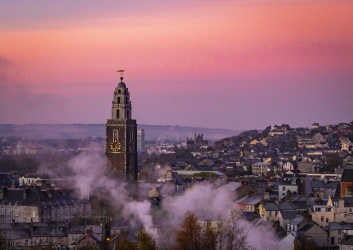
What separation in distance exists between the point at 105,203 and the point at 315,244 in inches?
1014

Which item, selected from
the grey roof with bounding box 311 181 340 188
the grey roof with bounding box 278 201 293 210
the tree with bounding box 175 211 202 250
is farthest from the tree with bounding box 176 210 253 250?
the grey roof with bounding box 311 181 340 188


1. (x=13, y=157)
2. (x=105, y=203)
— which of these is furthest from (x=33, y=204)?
(x=13, y=157)

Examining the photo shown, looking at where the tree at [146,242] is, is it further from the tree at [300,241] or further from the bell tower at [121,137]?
the bell tower at [121,137]

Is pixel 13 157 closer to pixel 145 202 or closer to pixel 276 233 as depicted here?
pixel 145 202

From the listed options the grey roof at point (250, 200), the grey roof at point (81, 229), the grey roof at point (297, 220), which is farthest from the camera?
the grey roof at point (250, 200)

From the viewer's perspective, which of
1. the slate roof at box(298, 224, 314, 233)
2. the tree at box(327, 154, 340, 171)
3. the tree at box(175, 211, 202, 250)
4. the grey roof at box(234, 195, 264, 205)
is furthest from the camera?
the tree at box(327, 154, 340, 171)

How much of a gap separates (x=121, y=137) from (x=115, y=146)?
4.27ft

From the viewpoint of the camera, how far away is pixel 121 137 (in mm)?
90500

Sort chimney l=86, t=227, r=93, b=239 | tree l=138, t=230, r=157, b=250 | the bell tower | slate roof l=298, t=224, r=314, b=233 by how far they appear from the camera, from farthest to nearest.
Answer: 1. the bell tower
2. slate roof l=298, t=224, r=314, b=233
3. chimney l=86, t=227, r=93, b=239
4. tree l=138, t=230, r=157, b=250

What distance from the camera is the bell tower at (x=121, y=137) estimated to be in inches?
3541

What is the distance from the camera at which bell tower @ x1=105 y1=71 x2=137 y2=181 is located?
89.9 metres

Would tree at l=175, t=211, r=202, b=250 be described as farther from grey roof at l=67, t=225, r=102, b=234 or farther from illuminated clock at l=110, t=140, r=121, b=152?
illuminated clock at l=110, t=140, r=121, b=152

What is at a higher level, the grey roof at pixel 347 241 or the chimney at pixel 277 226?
the chimney at pixel 277 226

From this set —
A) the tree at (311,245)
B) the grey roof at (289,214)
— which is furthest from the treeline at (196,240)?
the grey roof at (289,214)
